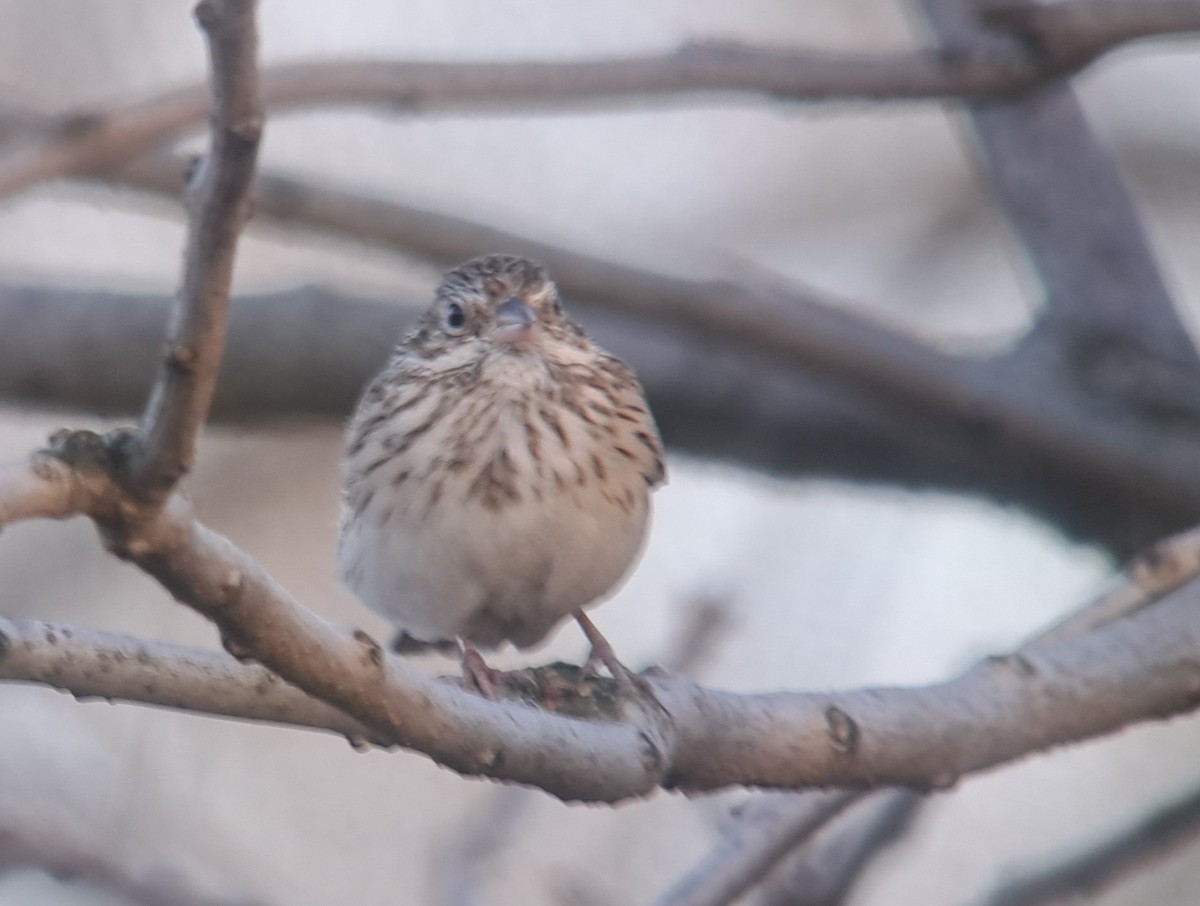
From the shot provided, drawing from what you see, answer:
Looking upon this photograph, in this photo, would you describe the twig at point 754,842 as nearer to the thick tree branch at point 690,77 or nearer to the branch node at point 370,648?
the branch node at point 370,648

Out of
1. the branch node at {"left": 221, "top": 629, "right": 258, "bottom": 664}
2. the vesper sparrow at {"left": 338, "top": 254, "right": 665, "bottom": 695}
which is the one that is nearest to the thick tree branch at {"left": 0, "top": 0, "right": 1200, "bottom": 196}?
the vesper sparrow at {"left": 338, "top": 254, "right": 665, "bottom": 695}

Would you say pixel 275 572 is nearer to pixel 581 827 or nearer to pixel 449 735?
pixel 581 827

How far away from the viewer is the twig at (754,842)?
314 centimetres

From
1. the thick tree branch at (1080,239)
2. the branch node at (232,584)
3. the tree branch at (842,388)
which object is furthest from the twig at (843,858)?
the thick tree branch at (1080,239)

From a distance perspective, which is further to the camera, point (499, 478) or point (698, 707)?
point (499, 478)

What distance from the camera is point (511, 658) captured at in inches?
304

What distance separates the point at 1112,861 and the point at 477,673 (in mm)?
1374

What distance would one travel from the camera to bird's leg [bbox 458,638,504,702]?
3568mm

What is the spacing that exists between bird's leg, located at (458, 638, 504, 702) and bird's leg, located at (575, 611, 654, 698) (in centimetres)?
18

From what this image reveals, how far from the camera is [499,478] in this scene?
4.28m

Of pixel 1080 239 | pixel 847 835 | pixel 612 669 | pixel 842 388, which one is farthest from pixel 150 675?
pixel 1080 239

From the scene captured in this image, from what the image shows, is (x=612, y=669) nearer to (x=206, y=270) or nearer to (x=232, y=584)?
(x=232, y=584)

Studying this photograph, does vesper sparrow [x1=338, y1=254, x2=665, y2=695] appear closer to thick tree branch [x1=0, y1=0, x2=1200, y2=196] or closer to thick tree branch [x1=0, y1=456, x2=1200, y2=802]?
thick tree branch [x1=0, y1=0, x2=1200, y2=196]

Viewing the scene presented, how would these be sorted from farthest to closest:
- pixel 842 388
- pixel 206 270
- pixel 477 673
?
pixel 842 388, pixel 477 673, pixel 206 270
